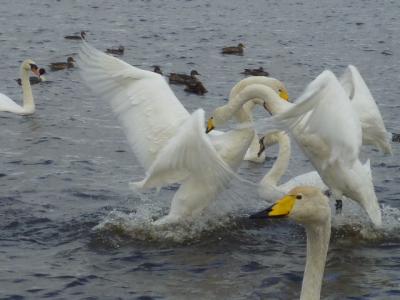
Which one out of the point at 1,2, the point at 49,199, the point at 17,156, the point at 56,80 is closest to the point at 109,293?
the point at 49,199

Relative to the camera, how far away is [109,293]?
877 centimetres

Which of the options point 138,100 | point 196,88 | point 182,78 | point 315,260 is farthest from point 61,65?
point 315,260

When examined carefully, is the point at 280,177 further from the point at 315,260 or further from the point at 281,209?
the point at 281,209

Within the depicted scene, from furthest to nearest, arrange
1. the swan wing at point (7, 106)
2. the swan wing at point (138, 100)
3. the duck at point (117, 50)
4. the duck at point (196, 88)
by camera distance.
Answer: the duck at point (117, 50)
the duck at point (196, 88)
the swan wing at point (7, 106)
the swan wing at point (138, 100)

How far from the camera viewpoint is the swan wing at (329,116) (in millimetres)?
8438

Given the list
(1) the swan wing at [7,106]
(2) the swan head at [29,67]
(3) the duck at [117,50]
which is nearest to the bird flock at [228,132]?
(1) the swan wing at [7,106]

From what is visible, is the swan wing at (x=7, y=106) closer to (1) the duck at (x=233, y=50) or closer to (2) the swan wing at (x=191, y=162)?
(2) the swan wing at (x=191, y=162)

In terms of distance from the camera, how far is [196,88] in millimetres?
18969

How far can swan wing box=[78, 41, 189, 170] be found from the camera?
10523mm

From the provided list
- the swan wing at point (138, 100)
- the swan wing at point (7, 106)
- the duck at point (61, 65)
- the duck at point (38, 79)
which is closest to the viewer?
the swan wing at point (138, 100)

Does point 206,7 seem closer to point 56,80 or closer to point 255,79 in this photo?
point 56,80

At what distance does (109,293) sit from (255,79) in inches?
140

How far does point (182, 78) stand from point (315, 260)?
1336cm

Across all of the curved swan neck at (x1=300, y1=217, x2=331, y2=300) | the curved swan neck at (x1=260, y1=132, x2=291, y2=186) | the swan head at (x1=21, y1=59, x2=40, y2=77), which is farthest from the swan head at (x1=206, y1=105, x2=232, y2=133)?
the swan head at (x1=21, y1=59, x2=40, y2=77)
